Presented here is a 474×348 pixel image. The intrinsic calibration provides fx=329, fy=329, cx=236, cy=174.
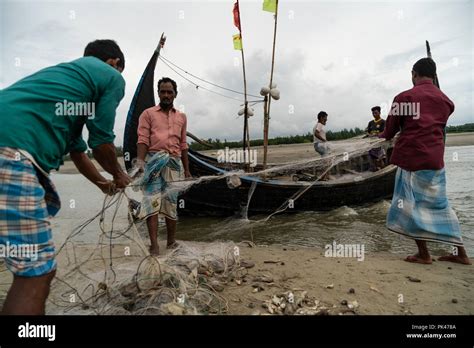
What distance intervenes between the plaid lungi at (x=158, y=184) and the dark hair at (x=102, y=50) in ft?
5.80

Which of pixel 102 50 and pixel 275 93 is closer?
pixel 102 50

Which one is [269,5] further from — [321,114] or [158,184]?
[158,184]

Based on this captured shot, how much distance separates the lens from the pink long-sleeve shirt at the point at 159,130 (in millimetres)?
3930

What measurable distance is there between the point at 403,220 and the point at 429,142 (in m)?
0.89

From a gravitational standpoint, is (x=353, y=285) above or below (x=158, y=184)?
below

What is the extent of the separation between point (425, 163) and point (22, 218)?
3.58 metres

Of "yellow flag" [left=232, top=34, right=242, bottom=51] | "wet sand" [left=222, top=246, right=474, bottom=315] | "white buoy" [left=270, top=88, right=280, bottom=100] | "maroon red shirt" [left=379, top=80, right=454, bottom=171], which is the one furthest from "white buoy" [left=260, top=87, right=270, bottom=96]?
"wet sand" [left=222, top=246, right=474, bottom=315]

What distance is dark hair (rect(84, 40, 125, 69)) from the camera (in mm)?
2186

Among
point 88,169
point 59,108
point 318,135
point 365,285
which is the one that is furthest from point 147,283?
point 318,135

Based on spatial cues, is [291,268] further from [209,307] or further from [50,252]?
[50,252]

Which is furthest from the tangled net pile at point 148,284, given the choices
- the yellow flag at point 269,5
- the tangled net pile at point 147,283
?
the yellow flag at point 269,5

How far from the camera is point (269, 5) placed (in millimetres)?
7055

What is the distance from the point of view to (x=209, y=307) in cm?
242
